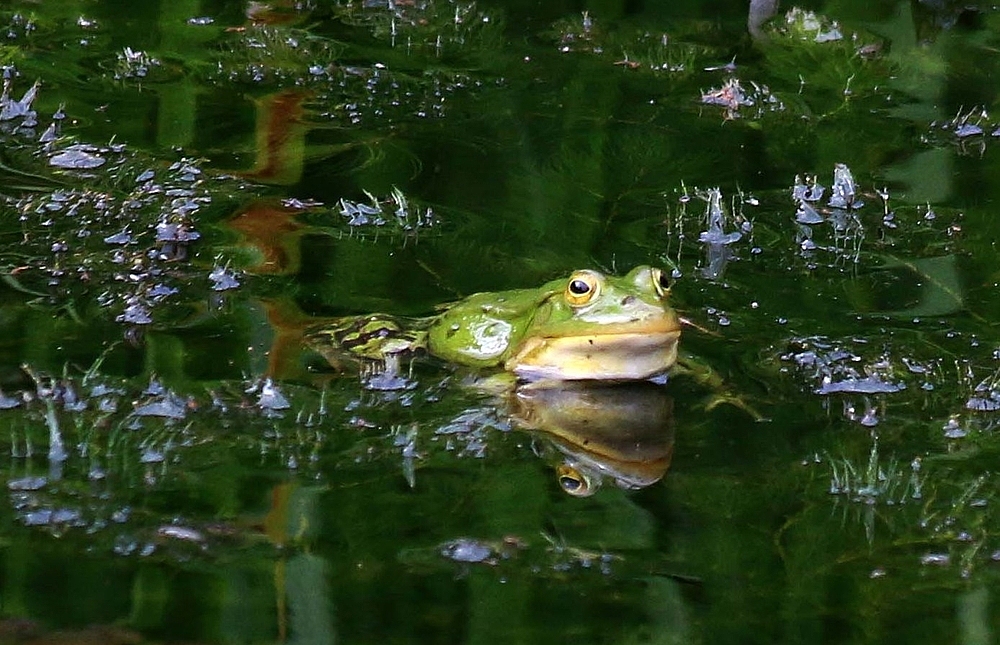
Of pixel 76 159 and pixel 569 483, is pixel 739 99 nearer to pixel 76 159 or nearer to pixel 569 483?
pixel 76 159

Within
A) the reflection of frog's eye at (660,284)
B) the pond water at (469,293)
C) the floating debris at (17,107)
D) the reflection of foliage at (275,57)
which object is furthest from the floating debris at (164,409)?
the reflection of foliage at (275,57)

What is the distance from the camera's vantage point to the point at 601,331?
17.4 ft

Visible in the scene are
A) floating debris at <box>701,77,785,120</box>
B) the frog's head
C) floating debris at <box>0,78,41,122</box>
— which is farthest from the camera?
floating debris at <box>701,77,785,120</box>

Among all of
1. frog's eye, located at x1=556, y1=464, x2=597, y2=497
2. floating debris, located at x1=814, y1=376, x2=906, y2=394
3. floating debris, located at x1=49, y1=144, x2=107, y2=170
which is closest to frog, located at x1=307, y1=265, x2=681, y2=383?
floating debris, located at x1=814, y1=376, x2=906, y2=394

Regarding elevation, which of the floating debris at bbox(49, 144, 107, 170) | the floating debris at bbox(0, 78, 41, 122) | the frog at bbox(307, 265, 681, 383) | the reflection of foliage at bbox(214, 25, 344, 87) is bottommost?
the frog at bbox(307, 265, 681, 383)

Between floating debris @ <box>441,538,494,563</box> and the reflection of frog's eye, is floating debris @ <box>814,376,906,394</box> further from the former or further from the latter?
floating debris @ <box>441,538,494,563</box>

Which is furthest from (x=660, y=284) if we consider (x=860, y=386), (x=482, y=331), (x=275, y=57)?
(x=275, y=57)

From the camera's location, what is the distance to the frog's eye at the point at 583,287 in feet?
17.5

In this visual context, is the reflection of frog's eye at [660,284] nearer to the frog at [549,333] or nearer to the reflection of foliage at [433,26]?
the frog at [549,333]

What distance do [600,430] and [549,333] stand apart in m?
0.48

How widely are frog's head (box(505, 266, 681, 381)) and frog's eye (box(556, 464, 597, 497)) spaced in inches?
26.7

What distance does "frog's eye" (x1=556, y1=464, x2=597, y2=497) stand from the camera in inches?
181

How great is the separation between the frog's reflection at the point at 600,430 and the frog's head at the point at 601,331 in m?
0.09

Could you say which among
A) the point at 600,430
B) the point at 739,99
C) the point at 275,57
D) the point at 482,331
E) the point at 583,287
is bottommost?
the point at 600,430
